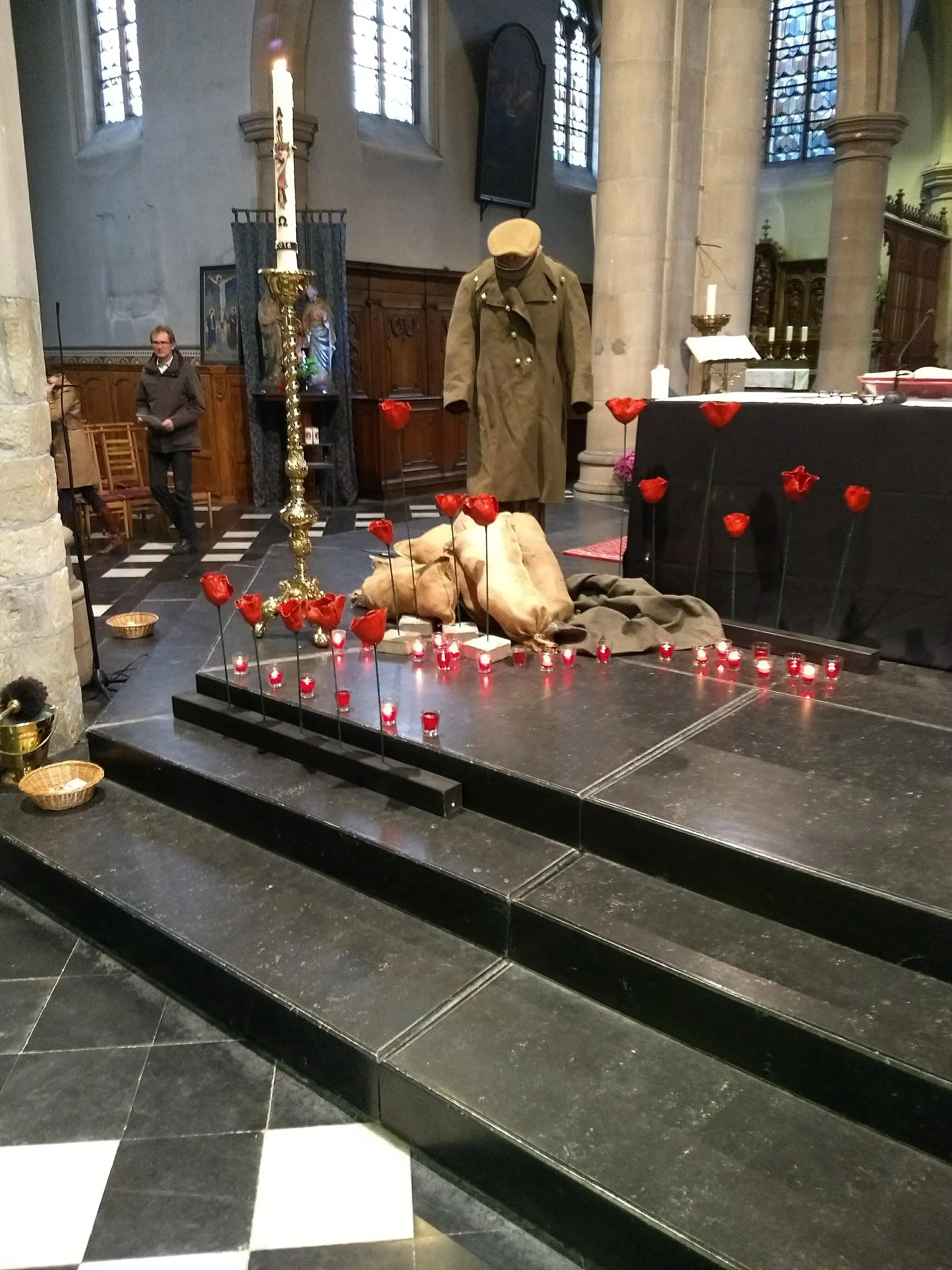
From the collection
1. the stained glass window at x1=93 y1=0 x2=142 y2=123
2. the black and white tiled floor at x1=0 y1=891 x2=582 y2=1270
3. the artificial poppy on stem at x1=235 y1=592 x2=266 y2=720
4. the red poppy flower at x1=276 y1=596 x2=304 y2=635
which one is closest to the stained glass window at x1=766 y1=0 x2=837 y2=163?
the stained glass window at x1=93 y1=0 x2=142 y2=123

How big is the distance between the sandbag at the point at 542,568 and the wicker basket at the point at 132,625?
213 centimetres

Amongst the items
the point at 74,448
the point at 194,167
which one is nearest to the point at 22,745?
the point at 74,448

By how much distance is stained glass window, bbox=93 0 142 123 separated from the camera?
10.5m

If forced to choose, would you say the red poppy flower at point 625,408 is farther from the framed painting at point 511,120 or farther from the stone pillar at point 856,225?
the framed painting at point 511,120

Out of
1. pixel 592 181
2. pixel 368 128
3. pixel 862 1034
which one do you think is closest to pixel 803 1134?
pixel 862 1034

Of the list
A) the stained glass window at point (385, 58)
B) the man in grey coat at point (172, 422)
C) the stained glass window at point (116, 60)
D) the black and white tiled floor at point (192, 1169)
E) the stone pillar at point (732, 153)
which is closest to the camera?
the black and white tiled floor at point (192, 1169)

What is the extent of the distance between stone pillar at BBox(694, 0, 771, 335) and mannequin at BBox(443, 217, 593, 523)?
339 cm

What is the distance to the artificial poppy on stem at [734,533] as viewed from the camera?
353cm

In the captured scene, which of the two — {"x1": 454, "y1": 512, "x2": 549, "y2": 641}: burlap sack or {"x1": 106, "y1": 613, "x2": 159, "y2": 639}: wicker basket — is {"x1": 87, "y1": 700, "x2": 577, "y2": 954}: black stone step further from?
{"x1": 106, "y1": 613, "x2": 159, "y2": 639}: wicker basket

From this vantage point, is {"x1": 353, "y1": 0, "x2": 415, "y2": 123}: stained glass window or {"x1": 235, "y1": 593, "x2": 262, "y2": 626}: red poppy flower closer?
{"x1": 235, "y1": 593, "x2": 262, "y2": 626}: red poppy flower

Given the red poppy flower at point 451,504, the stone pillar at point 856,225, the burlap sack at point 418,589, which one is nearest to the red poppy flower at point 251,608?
the red poppy flower at point 451,504

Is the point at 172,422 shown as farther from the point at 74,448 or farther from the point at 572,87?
the point at 572,87

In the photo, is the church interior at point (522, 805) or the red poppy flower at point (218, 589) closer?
the church interior at point (522, 805)

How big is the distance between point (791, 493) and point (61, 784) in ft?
8.41
